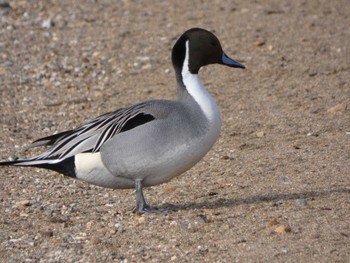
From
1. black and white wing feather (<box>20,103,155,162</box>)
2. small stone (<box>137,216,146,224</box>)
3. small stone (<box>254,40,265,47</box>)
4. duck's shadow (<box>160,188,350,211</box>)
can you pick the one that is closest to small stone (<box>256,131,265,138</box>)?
duck's shadow (<box>160,188,350,211</box>)

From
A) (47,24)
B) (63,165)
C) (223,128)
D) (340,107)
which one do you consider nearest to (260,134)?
(223,128)

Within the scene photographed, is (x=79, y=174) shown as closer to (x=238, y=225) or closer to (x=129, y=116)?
(x=129, y=116)

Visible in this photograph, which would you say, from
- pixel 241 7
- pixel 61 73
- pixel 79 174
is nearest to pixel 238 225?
pixel 79 174

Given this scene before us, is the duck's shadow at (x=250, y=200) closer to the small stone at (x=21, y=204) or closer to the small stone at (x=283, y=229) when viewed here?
the small stone at (x=283, y=229)

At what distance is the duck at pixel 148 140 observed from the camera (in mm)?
5559

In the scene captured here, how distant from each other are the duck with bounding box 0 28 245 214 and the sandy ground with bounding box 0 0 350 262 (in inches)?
11.4

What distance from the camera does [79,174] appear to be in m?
5.76

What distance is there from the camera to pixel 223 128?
764cm

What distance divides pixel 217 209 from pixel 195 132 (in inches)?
20.9

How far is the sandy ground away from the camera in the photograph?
17.3 ft

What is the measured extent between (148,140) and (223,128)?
7.04 feet

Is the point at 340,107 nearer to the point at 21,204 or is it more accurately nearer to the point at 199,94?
the point at 199,94

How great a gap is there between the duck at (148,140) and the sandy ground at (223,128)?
29cm

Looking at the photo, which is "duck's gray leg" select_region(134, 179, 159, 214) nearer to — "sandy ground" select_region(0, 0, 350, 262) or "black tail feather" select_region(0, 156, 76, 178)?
"sandy ground" select_region(0, 0, 350, 262)
